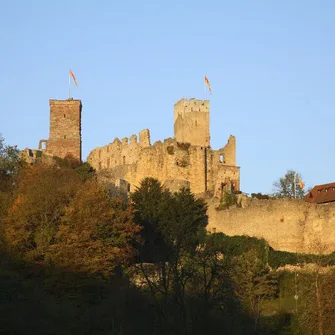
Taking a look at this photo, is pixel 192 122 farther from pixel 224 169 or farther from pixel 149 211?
pixel 149 211

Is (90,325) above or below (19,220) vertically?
below

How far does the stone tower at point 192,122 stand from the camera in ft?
201

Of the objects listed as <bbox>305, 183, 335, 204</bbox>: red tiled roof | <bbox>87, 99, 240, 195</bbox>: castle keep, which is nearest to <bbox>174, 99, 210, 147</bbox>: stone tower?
<bbox>87, 99, 240, 195</bbox>: castle keep

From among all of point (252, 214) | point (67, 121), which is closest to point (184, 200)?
point (252, 214)

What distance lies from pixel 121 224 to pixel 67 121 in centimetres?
2276

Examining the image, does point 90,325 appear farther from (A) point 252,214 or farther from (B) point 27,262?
(A) point 252,214

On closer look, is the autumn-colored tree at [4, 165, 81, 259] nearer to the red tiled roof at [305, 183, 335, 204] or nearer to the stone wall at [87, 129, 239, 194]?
the stone wall at [87, 129, 239, 194]

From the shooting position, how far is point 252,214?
164ft

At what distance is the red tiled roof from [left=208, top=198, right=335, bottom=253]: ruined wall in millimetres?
4979

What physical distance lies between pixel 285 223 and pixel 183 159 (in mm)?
10986

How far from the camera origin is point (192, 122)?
6169 centimetres

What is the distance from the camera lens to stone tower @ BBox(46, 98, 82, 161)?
64.6 meters

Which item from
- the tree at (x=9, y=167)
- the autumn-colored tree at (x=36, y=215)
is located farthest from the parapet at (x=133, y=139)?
the autumn-colored tree at (x=36, y=215)

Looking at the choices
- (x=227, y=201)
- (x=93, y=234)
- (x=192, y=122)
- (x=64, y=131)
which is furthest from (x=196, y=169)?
(x=93, y=234)
